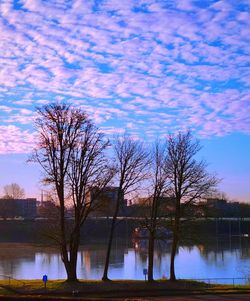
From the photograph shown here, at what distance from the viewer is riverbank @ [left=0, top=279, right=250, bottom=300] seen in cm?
3203

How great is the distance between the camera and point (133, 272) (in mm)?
55438

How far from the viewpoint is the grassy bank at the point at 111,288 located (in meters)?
32.4

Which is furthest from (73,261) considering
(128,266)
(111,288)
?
(128,266)

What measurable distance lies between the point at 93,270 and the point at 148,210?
16.7 metres

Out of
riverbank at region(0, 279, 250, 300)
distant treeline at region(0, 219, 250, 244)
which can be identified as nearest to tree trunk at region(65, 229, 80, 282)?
riverbank at region(0, 279, 250, 300)

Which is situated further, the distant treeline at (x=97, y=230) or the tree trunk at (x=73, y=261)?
the distant treeline at (x=97, y=230)

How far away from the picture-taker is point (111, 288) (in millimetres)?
33938

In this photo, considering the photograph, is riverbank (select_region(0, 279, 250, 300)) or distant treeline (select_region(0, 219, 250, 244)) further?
distant treeline (select_region(0, 219, 250, 244))

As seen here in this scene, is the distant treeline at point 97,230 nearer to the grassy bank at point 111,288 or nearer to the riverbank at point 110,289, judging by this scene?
the grassy bank at point 111,288

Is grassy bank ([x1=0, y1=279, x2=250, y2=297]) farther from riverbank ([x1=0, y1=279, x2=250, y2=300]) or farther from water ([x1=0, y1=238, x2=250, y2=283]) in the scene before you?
water ([x1=0, y1=238, x2=250, y2=283])

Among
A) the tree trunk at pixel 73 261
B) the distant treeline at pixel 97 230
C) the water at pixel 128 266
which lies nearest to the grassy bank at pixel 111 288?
the tree trunk at pixel 73 261

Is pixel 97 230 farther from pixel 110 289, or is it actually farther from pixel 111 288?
pixel 110 289

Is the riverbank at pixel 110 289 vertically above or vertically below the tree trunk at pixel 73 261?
below

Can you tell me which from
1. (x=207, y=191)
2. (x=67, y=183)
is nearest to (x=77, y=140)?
(x=67, y=183)
